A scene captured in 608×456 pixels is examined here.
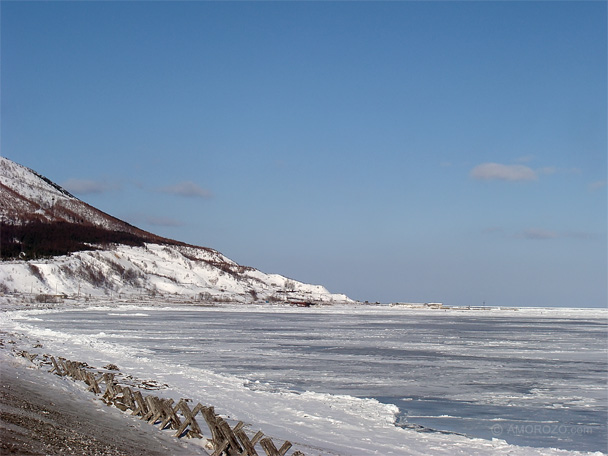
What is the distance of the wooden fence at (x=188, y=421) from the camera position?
38.9 ft

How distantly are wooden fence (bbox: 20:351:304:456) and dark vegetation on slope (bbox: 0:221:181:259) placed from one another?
12764cm

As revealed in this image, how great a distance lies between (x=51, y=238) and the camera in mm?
158125

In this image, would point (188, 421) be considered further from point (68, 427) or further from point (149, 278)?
point (149, 278)

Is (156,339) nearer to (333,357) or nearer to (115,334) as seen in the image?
(115,334)

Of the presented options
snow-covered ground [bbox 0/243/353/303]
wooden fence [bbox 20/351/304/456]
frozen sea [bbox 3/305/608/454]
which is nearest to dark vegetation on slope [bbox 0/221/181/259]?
snow-covered ground [bbox 0/243/353/303]

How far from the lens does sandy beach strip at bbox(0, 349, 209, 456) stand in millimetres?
10781

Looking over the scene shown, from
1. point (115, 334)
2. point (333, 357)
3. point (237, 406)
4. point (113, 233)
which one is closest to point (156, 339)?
point (115, 334)

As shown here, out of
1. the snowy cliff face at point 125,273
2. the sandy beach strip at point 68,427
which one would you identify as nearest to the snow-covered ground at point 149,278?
the snowy cliff face at point 125,273

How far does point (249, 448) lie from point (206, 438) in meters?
1.54

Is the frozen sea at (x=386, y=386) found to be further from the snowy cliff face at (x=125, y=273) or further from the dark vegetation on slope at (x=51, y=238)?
A: the dark vegetation on slope at (x=51, y=238)

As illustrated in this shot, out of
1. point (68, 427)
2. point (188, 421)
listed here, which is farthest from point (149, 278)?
point (68, 427)

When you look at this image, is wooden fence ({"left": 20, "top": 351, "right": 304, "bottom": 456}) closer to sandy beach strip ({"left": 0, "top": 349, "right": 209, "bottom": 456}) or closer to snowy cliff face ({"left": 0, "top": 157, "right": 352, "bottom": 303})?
sandy beach strip ({"left": 0, "top": 349, "right": 209, "bottom": 456})

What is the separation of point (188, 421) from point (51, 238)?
156m

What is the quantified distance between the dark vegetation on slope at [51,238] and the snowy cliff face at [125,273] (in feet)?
13.1
